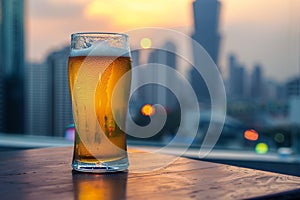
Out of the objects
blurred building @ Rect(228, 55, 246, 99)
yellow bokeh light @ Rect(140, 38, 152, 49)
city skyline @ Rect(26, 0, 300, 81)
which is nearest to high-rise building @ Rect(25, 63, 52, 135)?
city skyline @ Rect(26, 0, 300, 81)

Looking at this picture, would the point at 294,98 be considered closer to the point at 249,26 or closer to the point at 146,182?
the point at 249,26

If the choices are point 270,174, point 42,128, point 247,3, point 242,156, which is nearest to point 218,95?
point 242,156

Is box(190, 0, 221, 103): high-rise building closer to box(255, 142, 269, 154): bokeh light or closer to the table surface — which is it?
box(255, 142, 269, 154): bokeh light

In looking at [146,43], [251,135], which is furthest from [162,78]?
[251,135]

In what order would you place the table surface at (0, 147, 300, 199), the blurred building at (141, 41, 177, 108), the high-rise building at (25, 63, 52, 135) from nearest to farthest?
1. the table surface at (0, 147, 300, 199)
2. the blurred building at (141, 41, 177, 108)
3. the high-rise building at (25, 63, 52, 135)

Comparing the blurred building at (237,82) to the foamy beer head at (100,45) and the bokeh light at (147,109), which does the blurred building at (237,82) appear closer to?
the bokeh light at (147,109)
